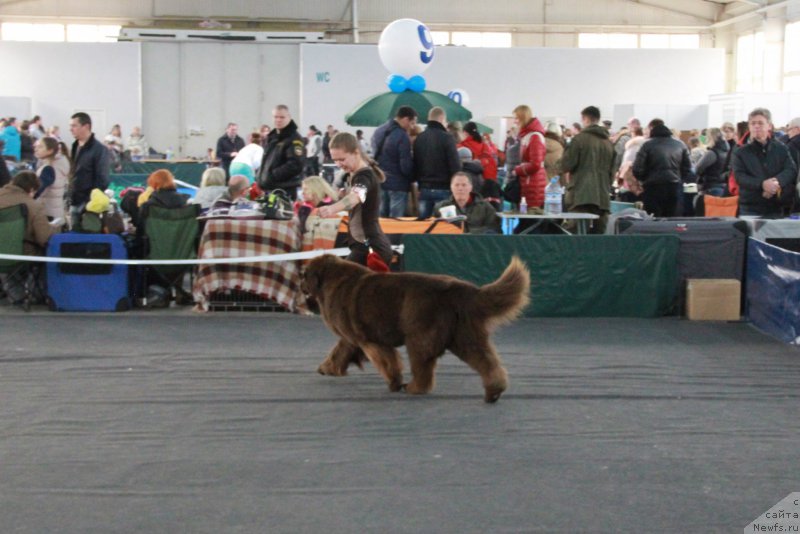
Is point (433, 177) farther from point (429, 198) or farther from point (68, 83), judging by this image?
point (68, 83)

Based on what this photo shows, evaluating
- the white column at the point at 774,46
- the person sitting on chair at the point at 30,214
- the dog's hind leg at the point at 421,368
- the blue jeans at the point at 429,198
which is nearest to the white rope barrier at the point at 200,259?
the person sitting on chair at the point at 30,214

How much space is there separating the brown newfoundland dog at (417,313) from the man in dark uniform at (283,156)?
3947 millimetres

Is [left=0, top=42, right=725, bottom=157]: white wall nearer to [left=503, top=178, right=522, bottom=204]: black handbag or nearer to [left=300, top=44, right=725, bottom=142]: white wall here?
[left=300, top=44, right=725, bottom=142]: white wall

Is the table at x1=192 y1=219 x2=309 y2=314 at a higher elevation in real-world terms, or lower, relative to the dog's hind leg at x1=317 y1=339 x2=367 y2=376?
higher

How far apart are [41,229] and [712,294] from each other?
5801 mm

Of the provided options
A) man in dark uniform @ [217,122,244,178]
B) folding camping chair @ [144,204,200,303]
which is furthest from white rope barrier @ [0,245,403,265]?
man in dark uniform @ [217,122,244,178]

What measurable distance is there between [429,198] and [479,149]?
7.76ft

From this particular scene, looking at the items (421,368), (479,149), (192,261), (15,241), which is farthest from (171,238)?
(479,149)

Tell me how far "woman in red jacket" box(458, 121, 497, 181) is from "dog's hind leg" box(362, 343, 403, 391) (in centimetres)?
681

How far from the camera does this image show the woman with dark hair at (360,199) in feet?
21.5

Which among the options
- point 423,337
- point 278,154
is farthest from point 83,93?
point 423,337

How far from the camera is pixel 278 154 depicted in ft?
33.3

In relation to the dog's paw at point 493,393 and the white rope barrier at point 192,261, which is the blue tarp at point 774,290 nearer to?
the dog's paw at point 493,393

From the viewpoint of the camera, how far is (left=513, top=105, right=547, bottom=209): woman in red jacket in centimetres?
1146
